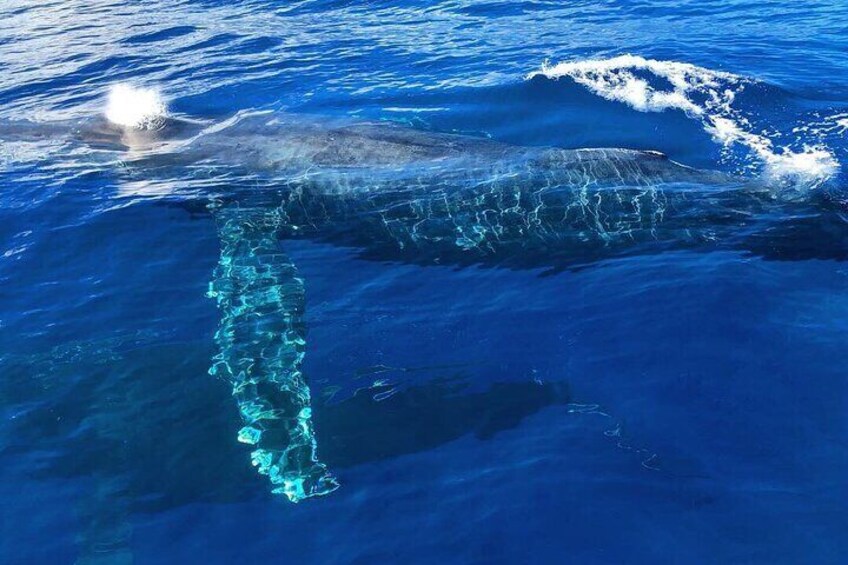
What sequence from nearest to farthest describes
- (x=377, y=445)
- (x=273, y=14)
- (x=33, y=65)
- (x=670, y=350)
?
1. (x=377, y=445)
2. (x=670, y=350)
3. (x=33, y=65)
4. (x=273, y=14)

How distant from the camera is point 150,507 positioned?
11641mm

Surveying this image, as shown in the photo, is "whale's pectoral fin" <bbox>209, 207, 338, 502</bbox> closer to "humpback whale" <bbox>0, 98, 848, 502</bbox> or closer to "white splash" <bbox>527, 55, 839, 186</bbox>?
"humpback whale" <bbox>0, 98, 848, 502</bbox>

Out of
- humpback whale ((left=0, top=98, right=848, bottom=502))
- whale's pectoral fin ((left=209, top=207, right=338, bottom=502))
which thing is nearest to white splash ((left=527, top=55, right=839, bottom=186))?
humpback whale ((left=0, top=98, right=848, bottom=502))

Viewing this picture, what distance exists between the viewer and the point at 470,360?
13945 millimetres

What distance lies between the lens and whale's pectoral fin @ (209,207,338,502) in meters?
12.0

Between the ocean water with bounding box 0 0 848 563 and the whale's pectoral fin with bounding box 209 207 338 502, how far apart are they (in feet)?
0.75

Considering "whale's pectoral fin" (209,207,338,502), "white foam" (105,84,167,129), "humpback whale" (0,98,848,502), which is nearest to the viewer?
"whale's pectoral fin" (209,207,338,502)

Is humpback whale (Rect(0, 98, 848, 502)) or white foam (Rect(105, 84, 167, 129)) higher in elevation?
white foam (Rect(105, 84, 167, 129))

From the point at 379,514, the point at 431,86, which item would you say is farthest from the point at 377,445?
the point at 431,86

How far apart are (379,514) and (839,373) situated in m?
7.67

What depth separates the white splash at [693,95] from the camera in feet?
62.3

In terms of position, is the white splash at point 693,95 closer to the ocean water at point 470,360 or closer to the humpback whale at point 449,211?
the ocean water at point 470,360

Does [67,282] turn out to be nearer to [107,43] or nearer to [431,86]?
[431,86]

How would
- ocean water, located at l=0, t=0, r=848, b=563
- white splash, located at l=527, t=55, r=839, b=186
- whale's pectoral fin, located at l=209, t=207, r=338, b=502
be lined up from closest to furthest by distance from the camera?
ocean water, located at l=0, t=0, r=848, b=563
whale's pectoral fin, located at l=209, t=207, r=338, b=502
white splash, located at l=527, t=55, r=839, b=186
